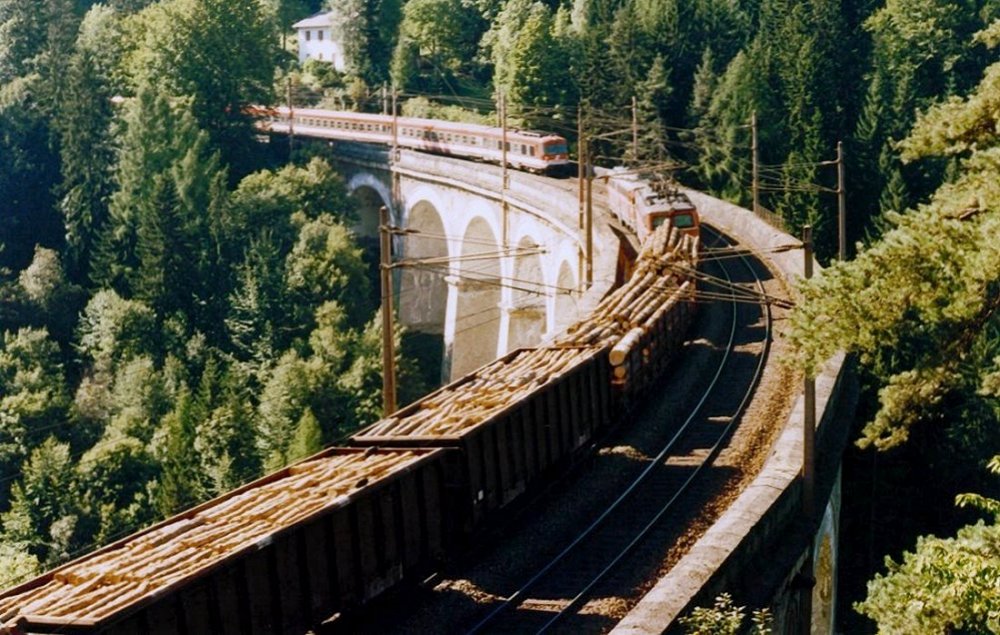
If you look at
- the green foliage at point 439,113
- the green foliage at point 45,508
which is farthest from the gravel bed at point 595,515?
the green foliage at point 439,113

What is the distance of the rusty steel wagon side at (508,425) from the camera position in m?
19.4

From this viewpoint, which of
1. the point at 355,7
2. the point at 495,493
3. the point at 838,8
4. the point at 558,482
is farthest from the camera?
the point at 355,7

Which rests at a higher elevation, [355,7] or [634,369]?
[355,7]

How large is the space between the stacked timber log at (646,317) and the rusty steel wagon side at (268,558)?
26.8 feet

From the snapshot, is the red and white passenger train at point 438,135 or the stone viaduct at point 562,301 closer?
the stone viaduct at point 562,301

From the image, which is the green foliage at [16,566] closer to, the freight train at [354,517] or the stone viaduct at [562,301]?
the stone viaduct at [562,301]

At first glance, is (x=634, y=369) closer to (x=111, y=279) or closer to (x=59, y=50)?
(x=111, y=279)

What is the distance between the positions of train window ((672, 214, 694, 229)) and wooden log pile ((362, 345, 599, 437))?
15.3m

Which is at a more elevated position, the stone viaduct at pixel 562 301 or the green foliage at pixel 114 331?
the stone viaduct at pixel 562 301

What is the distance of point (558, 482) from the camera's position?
2316cm

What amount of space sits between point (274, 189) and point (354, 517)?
2184 inches

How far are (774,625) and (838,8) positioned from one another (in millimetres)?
60676

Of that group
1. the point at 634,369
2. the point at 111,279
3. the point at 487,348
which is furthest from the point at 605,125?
the point at 634,369

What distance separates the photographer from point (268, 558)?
15.4 metres
